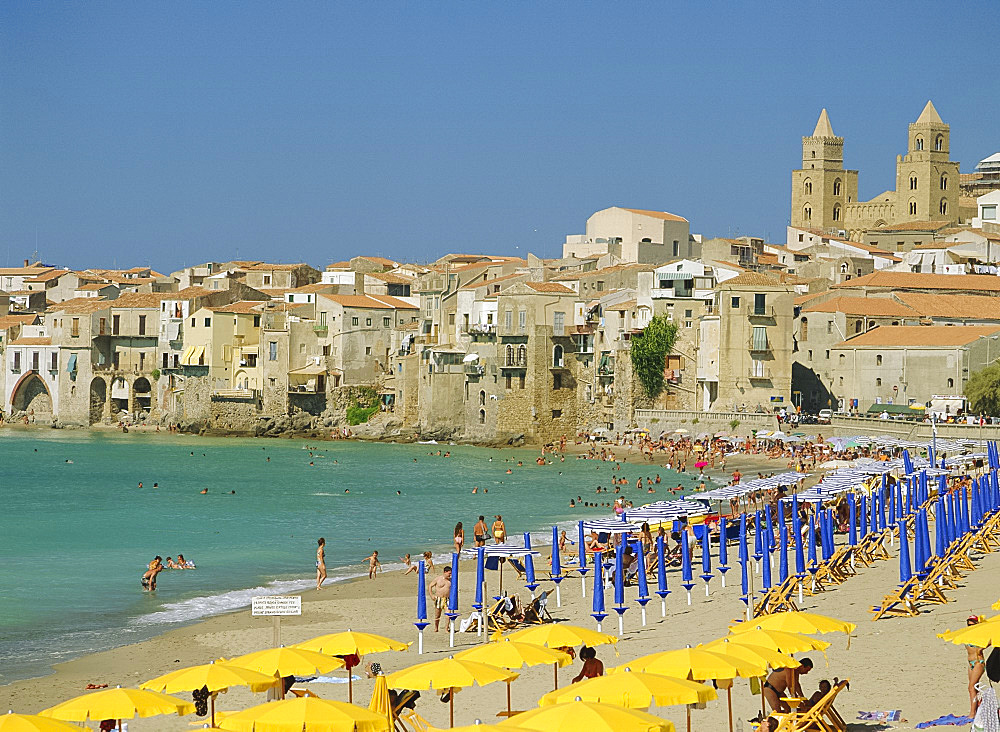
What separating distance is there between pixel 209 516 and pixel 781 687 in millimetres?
32197

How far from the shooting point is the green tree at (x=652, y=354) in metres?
62.3

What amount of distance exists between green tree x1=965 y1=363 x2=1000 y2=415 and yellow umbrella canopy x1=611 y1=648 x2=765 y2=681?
42.6m

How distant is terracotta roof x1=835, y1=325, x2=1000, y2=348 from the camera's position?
54719mm

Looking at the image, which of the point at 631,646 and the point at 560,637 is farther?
the point at 631,646

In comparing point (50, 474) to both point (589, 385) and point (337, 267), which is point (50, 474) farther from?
point (337, 267)

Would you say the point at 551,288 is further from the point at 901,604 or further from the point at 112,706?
the point at 112,706

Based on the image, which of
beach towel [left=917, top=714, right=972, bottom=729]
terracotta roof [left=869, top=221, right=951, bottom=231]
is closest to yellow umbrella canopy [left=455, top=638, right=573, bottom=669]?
beach towel [left=917, top=714, right=972, bottom=729]

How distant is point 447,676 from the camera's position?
12.0 m

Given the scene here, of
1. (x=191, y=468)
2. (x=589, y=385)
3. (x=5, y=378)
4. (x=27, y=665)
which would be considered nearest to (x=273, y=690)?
(x=27, y=665)

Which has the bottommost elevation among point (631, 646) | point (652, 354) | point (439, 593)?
point (631, 646)

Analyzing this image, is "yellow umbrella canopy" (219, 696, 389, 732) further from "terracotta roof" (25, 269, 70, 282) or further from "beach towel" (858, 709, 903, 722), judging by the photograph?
"terracotta roof" (25, 269, 70, 282)

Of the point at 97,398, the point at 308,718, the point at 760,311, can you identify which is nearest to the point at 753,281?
the point at 760,311

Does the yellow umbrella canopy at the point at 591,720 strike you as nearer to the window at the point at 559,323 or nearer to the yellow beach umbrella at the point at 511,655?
the yellow beach umbrella at the point at 511,655

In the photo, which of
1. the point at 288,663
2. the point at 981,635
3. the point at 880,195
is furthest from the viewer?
the point at 880,195
